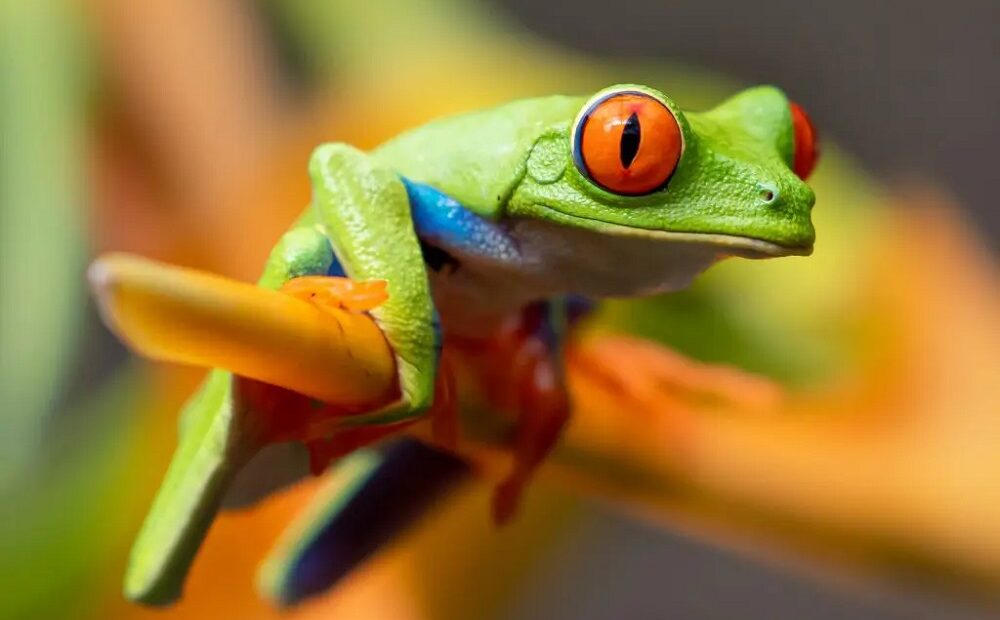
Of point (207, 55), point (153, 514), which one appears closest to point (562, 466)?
point (153, 514)

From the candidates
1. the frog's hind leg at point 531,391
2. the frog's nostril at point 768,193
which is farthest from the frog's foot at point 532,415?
the frog's nostril at point 768,193

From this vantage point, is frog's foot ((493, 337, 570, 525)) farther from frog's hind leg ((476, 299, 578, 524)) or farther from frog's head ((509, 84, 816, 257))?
frog's head ((509, 84, 816, 257))

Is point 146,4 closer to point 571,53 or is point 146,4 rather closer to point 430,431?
point 571,53

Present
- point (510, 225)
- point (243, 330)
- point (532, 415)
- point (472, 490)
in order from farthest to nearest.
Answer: point (472, 490)
point (532, 415)
point (510, 225)
point (243, 330)

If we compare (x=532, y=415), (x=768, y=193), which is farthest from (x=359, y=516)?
(x=768, y=193)

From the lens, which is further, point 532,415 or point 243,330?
point 532,415

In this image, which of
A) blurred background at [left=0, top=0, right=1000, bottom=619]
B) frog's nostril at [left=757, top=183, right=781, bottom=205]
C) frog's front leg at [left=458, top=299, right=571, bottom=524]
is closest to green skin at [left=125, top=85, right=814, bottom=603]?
frog's nostril at [left=757, top=183, right=781, bottom=205]

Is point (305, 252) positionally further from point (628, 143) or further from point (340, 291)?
point (628, 143)
